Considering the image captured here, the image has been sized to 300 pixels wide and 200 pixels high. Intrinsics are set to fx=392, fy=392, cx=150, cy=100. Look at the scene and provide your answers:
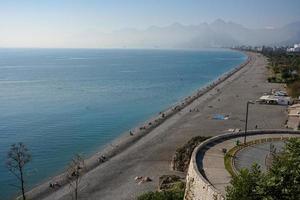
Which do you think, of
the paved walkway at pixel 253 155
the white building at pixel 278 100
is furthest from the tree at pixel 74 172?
the white building at pixel 278 100

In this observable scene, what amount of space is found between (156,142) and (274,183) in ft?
105

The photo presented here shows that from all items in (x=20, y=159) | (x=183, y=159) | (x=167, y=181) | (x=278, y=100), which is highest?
(x=20, y=159)

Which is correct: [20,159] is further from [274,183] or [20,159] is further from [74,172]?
[274,183]

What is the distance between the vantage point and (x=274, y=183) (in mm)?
11883

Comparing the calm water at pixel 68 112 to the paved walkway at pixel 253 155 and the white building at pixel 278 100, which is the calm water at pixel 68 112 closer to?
the white building at pixel 278 100

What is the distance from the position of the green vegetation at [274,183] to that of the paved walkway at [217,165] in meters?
5.39

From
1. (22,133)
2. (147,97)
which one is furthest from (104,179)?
(147,97)

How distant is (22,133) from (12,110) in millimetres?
18010

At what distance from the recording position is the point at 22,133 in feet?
162

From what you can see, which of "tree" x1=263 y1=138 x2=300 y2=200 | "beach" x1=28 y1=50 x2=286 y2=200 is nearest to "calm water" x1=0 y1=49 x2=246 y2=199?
"beach" x1=28 y1=50 x2=286 y2=200

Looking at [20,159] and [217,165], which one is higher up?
[217,165]

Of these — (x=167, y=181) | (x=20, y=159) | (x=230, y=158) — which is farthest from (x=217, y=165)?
(x=20, y=159)

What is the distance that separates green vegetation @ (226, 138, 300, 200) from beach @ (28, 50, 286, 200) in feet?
54.3

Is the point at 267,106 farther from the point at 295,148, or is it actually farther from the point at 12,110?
the point at 295,148
